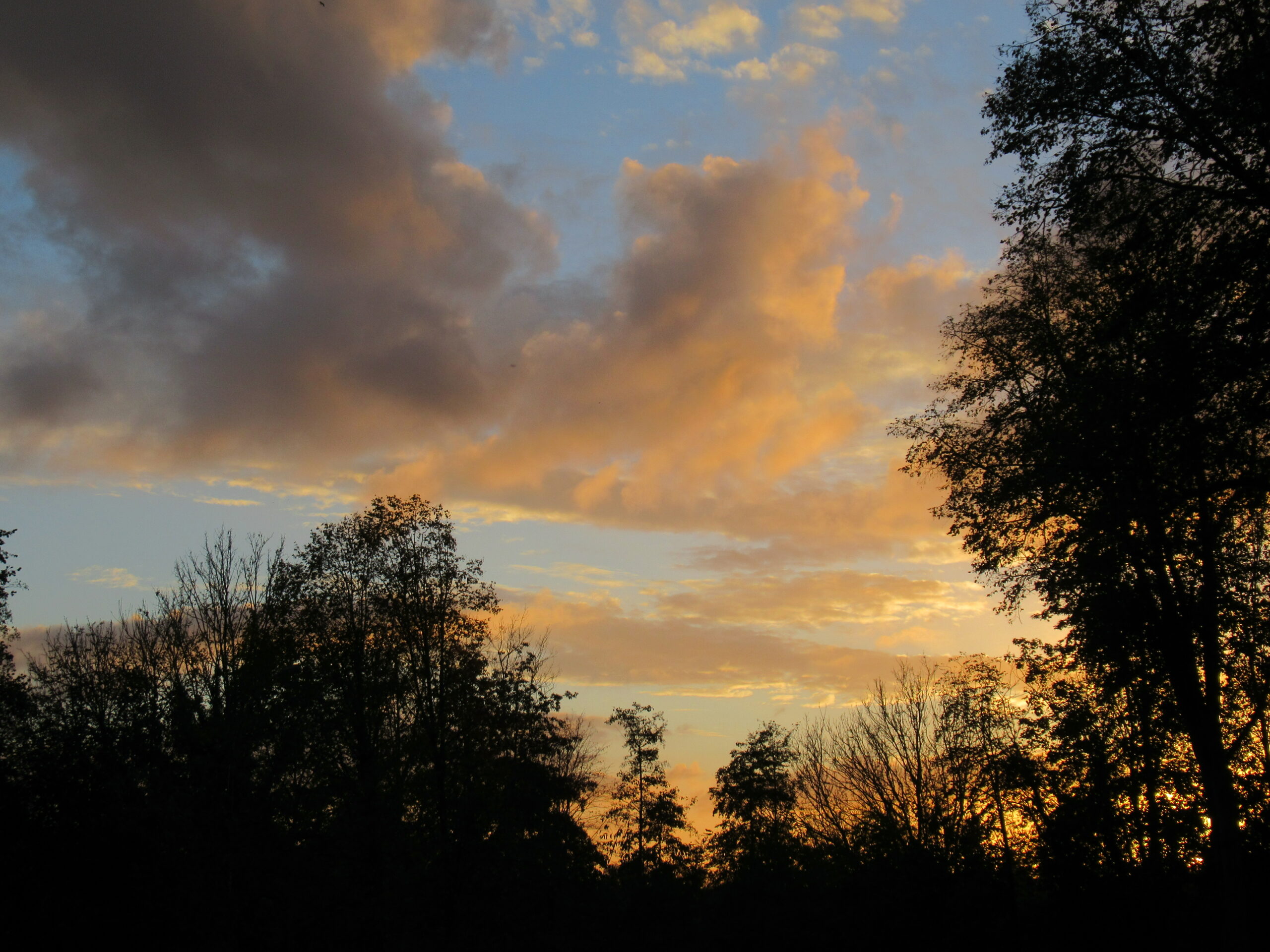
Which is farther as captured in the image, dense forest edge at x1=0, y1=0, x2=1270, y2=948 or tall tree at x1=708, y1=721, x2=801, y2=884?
tall tree at x1=708, y1=721, x2=801, y2=884

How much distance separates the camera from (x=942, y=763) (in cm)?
3256

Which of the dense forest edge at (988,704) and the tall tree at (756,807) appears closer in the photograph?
the dense forest edge at (988,704)

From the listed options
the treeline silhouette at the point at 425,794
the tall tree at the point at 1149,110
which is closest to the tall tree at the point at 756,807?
the treeline silhouette at the point at 425,794

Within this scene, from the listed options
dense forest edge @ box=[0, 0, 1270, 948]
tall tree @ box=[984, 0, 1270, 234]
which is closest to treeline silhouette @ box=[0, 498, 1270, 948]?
dense forest edge @ box=[0, 0, 1270, 948]

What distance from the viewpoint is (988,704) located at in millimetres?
31844

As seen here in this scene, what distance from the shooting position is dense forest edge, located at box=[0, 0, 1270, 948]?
11.5 metres

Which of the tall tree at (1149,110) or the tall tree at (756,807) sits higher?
the tall tree at (1149,110)

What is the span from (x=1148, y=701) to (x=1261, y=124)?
14477mm

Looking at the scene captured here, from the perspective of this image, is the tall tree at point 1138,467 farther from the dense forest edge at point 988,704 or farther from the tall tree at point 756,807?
the tall tree at point 756,807

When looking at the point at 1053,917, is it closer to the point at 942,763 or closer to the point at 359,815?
the point at 942,763

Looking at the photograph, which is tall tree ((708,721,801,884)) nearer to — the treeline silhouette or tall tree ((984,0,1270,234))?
the treeline silhouette

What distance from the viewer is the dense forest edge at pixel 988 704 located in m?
11.5

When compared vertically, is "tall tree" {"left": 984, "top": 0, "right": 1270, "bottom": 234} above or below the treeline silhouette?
above

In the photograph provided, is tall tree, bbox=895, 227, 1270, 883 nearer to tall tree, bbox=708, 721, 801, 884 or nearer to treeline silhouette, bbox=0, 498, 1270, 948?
treeline silhouette, bbox=0, 498, 1270, 948
